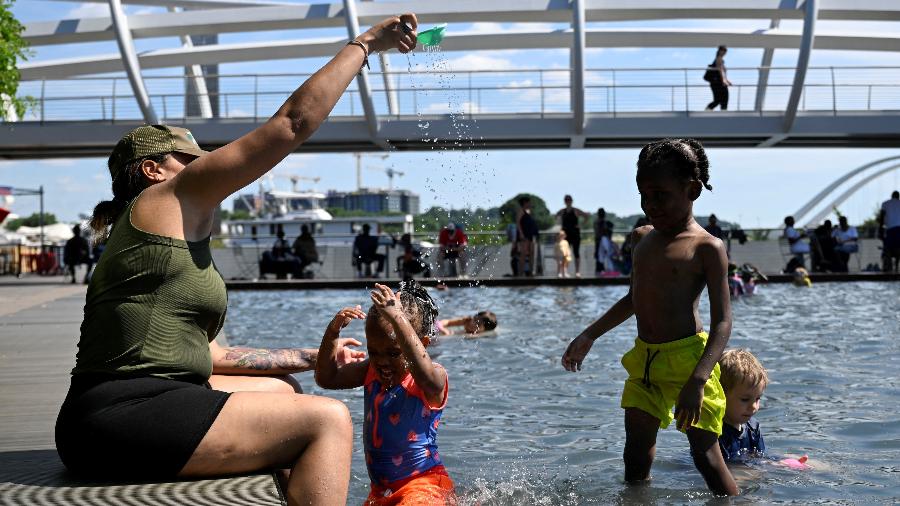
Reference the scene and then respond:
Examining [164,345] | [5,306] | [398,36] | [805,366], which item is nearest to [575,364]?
[398,36]

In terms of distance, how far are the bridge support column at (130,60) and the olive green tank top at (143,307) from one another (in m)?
24.9

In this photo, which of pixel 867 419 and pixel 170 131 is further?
pixel 867 419

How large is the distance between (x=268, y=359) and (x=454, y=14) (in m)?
24.5

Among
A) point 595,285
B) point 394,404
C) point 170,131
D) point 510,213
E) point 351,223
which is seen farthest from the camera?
point 351,223

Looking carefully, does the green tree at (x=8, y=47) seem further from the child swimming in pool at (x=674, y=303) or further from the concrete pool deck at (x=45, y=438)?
the child swimming in pool at (x=674, y=303)

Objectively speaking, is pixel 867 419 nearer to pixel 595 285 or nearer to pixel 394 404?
pixel 394 404

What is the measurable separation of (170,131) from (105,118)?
2558cm

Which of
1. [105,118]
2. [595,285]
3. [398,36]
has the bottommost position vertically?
[595,285]

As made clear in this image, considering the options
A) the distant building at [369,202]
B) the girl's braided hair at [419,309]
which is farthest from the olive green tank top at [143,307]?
the distant building at [369,202]

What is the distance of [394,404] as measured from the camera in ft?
11.9

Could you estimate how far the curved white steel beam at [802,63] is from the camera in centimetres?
2566

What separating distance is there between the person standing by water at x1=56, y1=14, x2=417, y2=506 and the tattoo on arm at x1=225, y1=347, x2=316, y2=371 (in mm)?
956

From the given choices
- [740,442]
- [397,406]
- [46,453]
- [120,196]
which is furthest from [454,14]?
[120,196]

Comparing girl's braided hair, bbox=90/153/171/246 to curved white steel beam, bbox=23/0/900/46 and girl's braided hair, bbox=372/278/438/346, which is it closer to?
girl's braided hair, bbox=372/278/438/346
